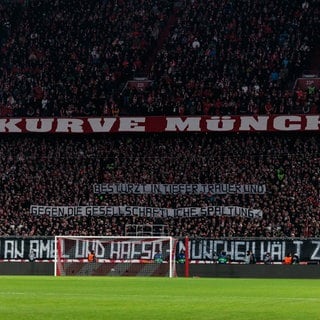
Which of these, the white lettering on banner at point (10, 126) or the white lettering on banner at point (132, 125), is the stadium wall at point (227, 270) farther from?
the white lettering on banner at point (10, 126)

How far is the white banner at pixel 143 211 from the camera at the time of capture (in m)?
46.1

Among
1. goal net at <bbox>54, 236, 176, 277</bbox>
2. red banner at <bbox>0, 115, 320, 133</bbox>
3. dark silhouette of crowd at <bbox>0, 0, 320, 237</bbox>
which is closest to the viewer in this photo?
goal net at <bbox>54, 236, 176, 277</bbox>

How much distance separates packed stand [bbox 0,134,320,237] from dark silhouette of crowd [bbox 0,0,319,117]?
170 centimetres

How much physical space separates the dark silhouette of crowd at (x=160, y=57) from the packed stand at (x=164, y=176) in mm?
1701

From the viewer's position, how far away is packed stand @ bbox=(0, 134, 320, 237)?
45469mm

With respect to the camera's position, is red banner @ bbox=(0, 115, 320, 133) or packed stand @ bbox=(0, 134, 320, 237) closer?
packed stand @ bbox=(0, 134, 320, 237)

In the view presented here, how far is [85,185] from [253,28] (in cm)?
1267

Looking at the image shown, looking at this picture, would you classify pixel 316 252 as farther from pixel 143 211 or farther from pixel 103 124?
pixel 103 124

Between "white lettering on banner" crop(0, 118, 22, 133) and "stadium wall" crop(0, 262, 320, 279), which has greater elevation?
"white lettering on banner" crop(0, 118, 22, 133)

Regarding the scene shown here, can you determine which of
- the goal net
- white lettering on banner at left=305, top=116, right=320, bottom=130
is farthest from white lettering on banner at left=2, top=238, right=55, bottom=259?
white lettering on banner at left=305, top=116, right=320, bottom=130

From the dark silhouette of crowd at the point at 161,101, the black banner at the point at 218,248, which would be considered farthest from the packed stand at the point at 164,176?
the black banner at the point at 218,248

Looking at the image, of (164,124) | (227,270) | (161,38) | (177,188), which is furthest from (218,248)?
(161,38)

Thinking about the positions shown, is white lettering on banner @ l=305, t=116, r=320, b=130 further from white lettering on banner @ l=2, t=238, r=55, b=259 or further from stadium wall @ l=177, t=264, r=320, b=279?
white lettering on banner @ l=2, t=238, r=55, b=259

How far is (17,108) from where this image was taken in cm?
5356
